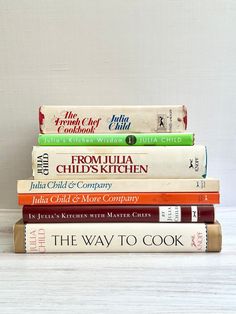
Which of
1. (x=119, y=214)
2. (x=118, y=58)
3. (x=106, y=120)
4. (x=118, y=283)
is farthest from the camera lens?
(x=118, y=58)

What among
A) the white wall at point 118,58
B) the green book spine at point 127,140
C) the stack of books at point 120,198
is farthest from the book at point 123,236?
the white wall at point 118,58

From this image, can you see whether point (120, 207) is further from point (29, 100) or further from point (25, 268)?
point (29, 100)

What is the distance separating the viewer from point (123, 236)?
62 cm

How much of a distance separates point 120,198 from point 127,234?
57mm

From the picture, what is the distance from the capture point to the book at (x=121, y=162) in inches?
25.3

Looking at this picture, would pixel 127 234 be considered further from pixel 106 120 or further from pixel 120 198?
pixel 106 120

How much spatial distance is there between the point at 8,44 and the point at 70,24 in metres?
0.14

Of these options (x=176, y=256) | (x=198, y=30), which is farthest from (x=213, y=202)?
(x=198, y=30)

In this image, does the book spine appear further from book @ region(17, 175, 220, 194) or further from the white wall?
the white wall

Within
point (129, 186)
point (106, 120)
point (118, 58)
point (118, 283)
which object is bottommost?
point (118, 283)

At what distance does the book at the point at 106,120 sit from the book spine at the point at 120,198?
0.14 metres

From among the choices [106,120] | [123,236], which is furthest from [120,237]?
[106,120]

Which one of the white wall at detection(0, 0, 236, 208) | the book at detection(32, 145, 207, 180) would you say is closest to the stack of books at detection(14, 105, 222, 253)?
the book at detection(32, 145, 207, 180)

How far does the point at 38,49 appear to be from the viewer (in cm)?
84
